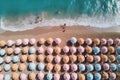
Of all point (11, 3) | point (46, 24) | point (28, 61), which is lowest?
point (28, 61)

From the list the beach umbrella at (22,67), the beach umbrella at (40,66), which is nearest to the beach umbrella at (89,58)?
the beach umbrella at (40,66)

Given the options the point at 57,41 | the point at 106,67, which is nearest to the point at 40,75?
the point at 57,41

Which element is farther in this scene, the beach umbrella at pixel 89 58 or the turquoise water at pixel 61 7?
the turquoise water at pixel 61 7

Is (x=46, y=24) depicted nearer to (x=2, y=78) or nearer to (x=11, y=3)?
(x=11, y=3)

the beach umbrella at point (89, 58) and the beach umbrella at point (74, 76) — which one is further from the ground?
the beach umbrella at point (89, 58)

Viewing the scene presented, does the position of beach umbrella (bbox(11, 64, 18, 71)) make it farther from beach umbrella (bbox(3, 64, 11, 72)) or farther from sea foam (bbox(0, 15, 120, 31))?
sea foam (bbox(0, 15, 120, 31))

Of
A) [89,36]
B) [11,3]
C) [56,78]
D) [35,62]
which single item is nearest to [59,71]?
[56,78]

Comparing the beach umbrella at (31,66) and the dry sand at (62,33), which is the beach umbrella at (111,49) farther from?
the beach umbrella at (31,66)
